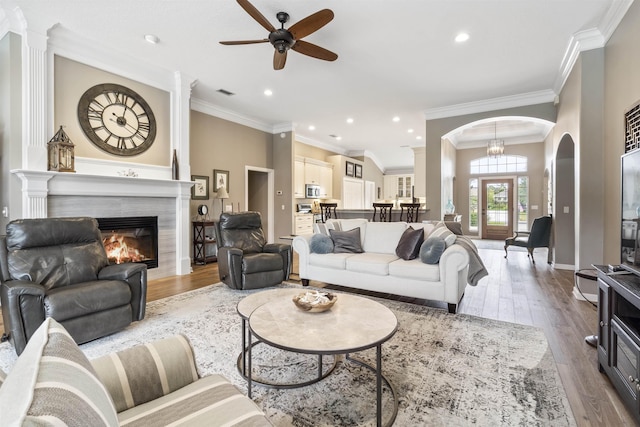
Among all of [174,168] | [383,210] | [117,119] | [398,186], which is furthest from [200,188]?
[398,186]

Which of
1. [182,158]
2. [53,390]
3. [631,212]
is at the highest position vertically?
[182,158]

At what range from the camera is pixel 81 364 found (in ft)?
2.33

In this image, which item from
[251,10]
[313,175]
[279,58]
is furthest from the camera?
[313,175]

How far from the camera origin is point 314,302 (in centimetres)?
198

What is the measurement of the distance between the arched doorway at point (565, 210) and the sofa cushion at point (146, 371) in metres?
6.35

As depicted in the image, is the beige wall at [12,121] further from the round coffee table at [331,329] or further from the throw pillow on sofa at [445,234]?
the throw pillow on sofa at [445,234]

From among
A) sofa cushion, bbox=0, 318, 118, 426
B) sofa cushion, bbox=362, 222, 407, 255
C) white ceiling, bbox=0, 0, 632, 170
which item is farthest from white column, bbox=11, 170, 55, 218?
sofa cushion, bbox=362, 222, 407, 255

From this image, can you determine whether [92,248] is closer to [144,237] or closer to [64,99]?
[144,237]

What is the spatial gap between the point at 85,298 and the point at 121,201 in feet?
7.23

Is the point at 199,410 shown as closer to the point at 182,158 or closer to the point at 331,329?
the point at 331,329

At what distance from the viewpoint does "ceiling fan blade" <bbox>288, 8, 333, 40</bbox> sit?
8.86 ft

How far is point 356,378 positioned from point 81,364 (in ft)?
5.68

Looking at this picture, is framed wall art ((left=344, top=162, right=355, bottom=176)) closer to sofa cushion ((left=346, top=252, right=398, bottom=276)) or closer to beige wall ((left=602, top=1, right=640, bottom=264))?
sofa cushion ((left=346, top=252, right=398, bottom=276))

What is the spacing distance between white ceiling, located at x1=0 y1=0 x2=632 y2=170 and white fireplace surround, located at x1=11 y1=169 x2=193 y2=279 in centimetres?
167
